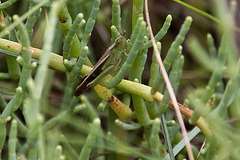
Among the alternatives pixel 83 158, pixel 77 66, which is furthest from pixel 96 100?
pixel 83 158

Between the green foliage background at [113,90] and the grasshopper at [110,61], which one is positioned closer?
the green foliage background at [113,90]

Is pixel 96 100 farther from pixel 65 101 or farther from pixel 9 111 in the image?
pixel 9 111

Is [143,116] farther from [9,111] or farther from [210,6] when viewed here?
[210,6]

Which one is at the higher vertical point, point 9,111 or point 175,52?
point 175,52

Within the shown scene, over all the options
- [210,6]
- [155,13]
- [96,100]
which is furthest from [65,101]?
[210,6]

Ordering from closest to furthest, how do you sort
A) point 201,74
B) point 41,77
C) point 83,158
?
point 41,77, point 83,158, point 201,74

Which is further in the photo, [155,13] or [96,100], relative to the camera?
[155,13]

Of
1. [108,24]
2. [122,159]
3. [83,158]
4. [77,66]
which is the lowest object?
[122,159]

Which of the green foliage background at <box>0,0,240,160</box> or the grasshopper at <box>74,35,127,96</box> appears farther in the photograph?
the grasshopper at <box>74,35,127,96</box>

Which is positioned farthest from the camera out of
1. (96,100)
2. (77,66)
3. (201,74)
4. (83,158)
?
(201,74)
